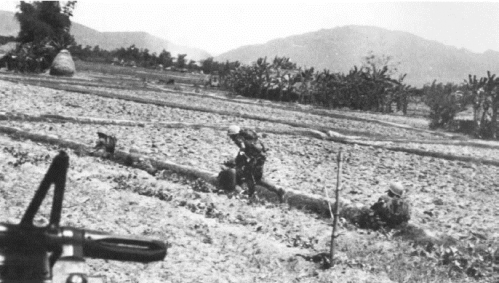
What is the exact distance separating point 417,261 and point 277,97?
32935mm

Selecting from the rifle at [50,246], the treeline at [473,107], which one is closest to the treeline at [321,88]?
the treeline at [473,107]

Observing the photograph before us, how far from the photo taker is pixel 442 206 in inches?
406

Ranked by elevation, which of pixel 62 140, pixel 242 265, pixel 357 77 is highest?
pixel 357 77

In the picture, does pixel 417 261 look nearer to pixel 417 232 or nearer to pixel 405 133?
pixel 417 232

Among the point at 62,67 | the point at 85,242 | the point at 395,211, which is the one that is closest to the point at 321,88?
the point at 62,67

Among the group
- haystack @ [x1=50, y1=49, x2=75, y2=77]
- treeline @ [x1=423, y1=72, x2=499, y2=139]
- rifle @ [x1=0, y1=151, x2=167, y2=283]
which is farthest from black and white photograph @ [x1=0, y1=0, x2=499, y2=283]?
haystack @ [x1=50, y1=49, x2=75, y2=77]

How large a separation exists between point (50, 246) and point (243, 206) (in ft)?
26.1

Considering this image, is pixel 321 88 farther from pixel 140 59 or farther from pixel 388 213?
pixel 140 59

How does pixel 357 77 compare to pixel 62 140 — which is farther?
pixel 357 77

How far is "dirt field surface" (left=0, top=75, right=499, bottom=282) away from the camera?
22.0 ft

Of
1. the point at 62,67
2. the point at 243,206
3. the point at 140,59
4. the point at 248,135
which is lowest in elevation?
the point at 243,206

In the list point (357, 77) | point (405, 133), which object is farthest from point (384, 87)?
point (405, 133)

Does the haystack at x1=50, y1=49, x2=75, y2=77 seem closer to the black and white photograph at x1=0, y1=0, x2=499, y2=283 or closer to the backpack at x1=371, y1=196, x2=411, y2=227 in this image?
the black and white photograph at x1=0, y1=0, x2=499, y2=283

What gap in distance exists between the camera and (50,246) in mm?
1347
